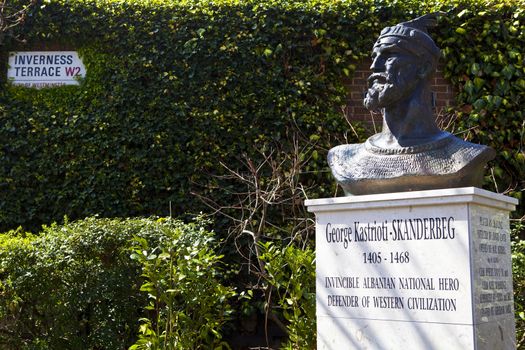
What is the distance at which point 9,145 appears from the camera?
25.5ft

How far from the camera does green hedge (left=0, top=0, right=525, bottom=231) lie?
7.53 m

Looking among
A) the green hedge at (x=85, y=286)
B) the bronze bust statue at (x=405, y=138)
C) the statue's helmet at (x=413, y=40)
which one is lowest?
the green hedge at (x=85, y=286)

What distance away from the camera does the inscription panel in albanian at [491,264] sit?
395cm

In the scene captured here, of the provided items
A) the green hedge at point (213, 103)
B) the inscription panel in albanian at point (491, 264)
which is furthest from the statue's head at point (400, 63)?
the green hedge at point (213, 103)

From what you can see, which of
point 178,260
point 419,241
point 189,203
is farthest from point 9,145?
point 419,241

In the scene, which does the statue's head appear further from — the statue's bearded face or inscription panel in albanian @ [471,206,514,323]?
inscription panel in albanian @ [471,206,514,323]

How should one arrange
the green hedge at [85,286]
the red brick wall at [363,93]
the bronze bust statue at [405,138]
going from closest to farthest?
the bronze bust statue at [405,138] → the green hedge at [85,286] → the red brick wall at [363,93]

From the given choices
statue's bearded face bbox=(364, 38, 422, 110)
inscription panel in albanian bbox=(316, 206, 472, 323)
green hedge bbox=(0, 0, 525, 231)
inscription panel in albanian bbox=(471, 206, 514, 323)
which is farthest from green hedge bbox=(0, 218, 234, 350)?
inscription panel in albanian bbox=(471, 206, 514, 323)

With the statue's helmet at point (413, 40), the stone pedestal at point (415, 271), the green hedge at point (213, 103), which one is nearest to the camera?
the stone pedestal at point (415, 271)

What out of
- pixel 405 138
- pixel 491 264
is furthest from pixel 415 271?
pixel 405 138

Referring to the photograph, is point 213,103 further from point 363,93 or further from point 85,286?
point 85,286

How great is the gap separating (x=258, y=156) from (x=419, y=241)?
367cm

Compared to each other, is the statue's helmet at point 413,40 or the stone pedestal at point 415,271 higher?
the statue's helmet at point 413,40

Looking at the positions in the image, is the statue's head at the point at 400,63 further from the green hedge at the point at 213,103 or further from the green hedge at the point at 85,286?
the green hedge at the point at 213,103
